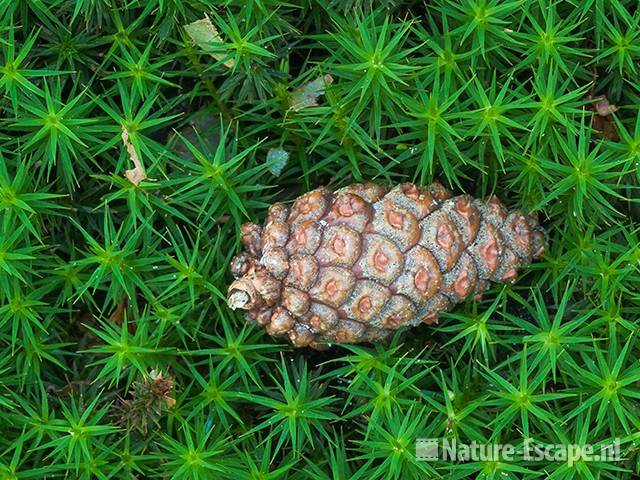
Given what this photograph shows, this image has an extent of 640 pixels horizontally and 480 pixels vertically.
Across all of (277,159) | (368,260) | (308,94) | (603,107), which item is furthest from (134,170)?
(603,107)

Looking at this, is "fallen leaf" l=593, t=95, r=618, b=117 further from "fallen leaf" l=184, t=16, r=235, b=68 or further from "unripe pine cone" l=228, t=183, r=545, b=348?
"fallen leaf" l=184, t=16, r=235, b=68

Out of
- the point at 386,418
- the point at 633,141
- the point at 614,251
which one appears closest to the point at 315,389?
the point at 386,418

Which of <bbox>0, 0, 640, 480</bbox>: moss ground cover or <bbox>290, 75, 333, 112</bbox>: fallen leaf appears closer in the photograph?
<bbox>0, 0, 640, 480</bbox>: moss ground cover

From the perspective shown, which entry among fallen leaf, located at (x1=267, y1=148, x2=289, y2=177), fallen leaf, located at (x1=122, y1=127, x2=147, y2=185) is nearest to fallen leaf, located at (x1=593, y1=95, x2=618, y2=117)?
fallen leaf, located at (x1=267, y1=148, x2=289, y2=177)

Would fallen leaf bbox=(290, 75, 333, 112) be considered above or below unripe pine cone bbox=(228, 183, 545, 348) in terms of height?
above

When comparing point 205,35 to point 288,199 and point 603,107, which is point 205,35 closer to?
point 288,199

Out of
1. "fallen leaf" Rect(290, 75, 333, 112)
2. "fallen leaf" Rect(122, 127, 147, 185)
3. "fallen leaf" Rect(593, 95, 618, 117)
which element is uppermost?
"fallen leaf" Rect(593, 95, 618, 117)

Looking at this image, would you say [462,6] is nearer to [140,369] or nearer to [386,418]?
[386,418]
